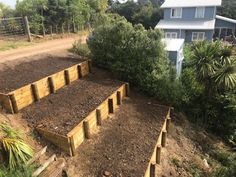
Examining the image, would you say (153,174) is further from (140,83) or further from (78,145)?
(140,83)

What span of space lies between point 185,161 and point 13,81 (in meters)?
5.55

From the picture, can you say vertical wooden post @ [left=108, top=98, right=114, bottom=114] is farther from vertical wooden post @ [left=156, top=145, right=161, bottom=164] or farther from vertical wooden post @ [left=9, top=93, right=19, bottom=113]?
vertical wooden post @ [left=9, top=93, right=19, bottom=113]

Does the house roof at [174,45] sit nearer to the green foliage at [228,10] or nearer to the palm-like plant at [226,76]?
the palm-like plant at [226,76]

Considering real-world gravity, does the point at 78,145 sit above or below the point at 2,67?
below

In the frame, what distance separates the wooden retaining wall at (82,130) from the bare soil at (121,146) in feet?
0.59

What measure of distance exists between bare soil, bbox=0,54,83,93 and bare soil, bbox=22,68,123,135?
2.45 feet

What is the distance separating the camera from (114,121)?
20.6ft

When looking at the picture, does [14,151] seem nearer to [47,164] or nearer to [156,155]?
[47,164]

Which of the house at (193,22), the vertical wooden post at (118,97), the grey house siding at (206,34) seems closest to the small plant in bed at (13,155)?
the vertical wooden post at (118,97)

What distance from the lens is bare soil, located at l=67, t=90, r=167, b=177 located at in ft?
15.3

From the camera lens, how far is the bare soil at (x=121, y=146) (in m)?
4.66

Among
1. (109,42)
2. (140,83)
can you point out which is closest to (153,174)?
(140,83)

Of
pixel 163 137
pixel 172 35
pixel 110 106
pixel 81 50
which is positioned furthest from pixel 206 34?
pixel 110 106

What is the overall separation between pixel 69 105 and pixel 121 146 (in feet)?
6.29
